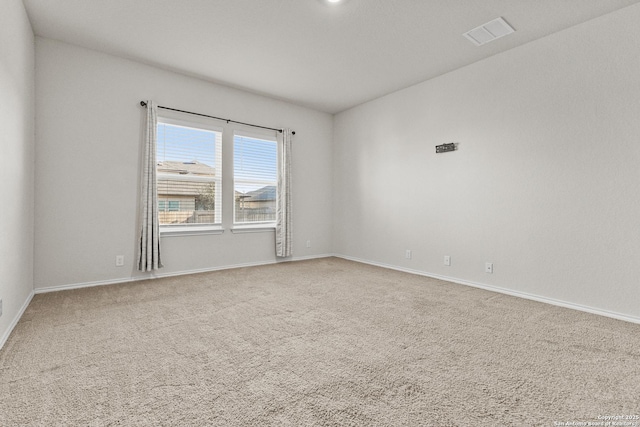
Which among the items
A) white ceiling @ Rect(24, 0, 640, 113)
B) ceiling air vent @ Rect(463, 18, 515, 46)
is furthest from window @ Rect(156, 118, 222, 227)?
ceiling air vent @ Rect(463, 18, 515, 46)

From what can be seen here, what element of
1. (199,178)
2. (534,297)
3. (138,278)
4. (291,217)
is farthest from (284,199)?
(534,297)

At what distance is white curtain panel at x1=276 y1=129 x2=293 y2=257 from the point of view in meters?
5.12

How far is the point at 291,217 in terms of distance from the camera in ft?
17.0

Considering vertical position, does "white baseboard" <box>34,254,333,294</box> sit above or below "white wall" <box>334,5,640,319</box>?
below

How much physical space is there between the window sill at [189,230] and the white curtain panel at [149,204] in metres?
0.20

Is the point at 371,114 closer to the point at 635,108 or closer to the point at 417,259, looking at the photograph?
the point at 417,259

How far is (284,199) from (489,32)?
3.50 m

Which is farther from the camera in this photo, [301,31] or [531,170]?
[531,170]

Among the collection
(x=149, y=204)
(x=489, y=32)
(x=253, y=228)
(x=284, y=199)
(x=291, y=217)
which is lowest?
(x=253, y=228)

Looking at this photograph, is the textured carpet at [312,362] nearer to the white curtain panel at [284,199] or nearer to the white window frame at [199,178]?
the white window frame at [199,178]

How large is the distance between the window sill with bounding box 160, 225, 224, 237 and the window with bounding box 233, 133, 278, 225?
0.36 meters

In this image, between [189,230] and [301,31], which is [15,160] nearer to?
[189,230]

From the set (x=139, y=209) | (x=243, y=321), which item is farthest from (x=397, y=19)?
(x=139, y=209)

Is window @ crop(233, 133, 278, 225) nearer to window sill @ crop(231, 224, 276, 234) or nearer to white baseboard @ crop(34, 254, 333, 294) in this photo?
window sill @ crop(231, 224, 276, 234)
